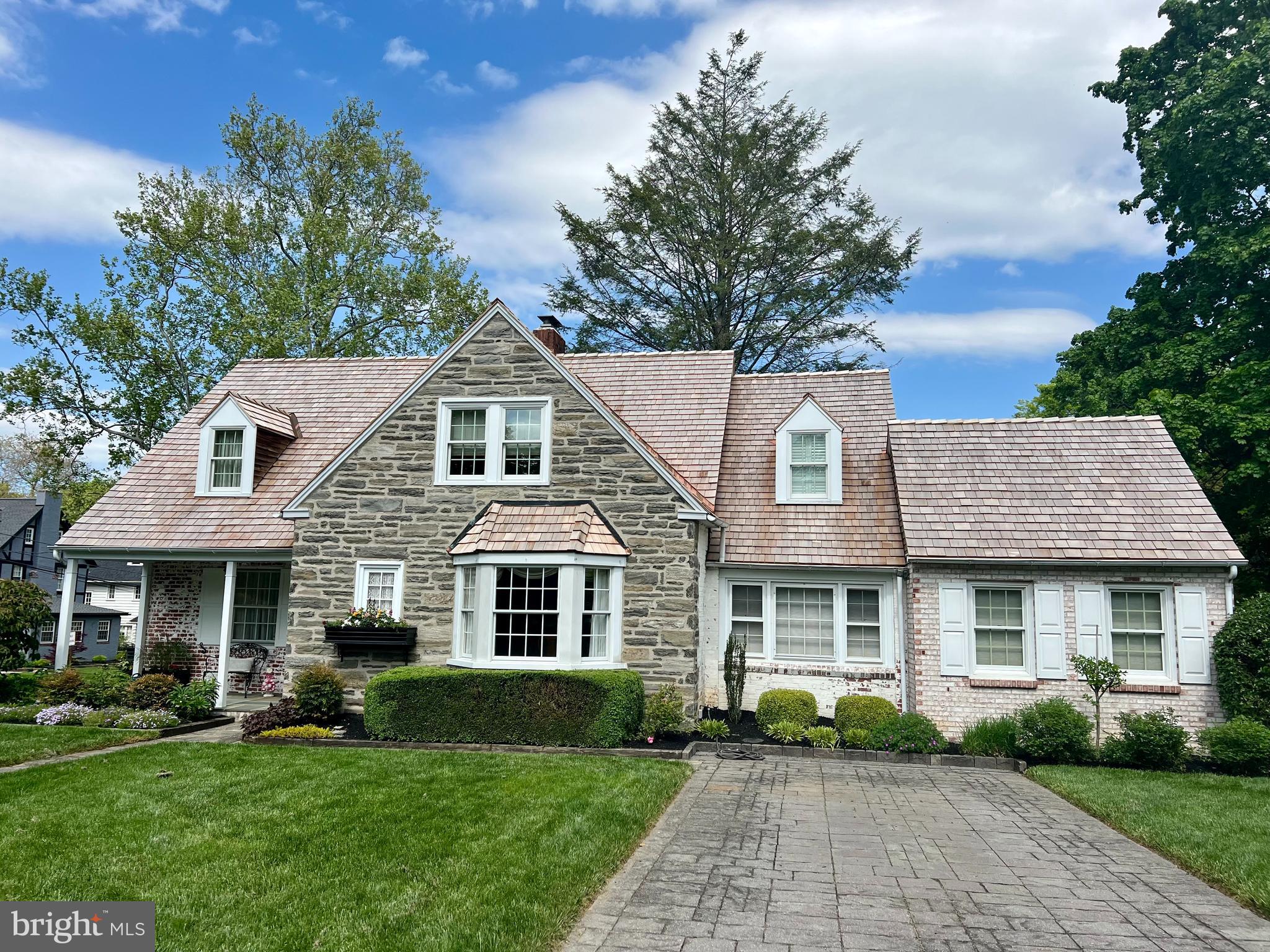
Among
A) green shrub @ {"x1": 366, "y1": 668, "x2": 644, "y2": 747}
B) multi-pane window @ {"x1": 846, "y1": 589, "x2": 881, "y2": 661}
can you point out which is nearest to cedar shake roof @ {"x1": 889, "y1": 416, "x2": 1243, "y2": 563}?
multi-pane window @ {"x1": 846, "y1": 589, "x2": 881, "y2": 661}

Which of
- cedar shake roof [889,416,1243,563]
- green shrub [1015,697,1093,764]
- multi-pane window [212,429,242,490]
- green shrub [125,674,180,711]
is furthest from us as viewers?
multi-pane window [212,429,242,490]

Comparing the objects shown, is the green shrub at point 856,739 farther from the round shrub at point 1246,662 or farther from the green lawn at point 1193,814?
the round shrub at point 1246,662

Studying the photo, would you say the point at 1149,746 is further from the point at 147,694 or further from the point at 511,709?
the point at 147,694

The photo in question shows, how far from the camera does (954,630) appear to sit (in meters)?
13.8

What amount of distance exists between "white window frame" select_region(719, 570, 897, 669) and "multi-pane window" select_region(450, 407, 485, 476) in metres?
4.85

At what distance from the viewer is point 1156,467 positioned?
15047mm

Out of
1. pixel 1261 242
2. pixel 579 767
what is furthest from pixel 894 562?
pixel 1261 242

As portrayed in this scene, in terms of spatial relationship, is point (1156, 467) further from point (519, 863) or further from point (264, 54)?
point (264, 54)

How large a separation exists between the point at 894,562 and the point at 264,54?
13.7 m

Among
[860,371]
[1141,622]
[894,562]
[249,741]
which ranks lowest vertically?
[249,741]

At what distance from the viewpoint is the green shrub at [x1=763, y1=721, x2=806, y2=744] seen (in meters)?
13.0

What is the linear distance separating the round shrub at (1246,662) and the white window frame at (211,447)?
686 inches

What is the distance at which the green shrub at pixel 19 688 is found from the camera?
15.7 meters

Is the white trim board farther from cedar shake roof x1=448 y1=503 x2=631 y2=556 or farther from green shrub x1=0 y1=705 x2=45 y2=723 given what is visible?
green shrub x1=0 y1=705 x2=45 y2=723
